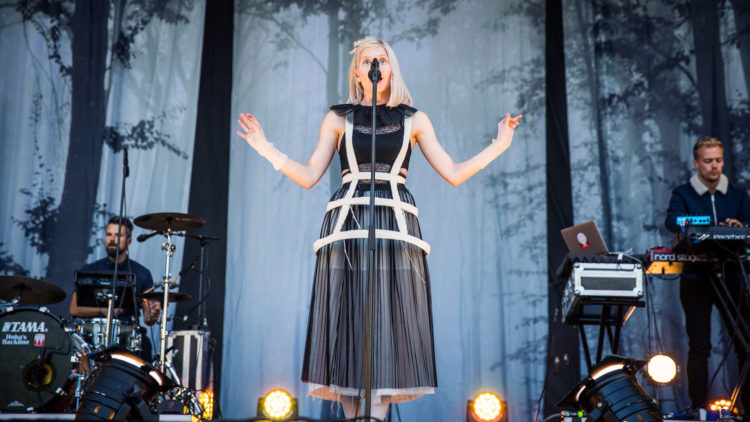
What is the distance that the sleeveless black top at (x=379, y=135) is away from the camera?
3.05 m

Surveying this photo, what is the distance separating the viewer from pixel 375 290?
2912 mm

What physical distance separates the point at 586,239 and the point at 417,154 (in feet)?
5.46

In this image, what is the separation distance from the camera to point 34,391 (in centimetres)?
448

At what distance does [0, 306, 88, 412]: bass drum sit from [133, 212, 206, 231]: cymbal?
0.80 m

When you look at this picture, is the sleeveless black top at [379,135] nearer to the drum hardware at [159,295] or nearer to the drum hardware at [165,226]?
the drum hardware at [165,226]

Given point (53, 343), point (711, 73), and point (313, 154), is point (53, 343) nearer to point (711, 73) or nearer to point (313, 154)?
point (313, 154)

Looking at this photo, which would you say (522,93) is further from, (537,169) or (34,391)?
(34,391)

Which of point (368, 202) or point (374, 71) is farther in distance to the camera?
point (368, 202)

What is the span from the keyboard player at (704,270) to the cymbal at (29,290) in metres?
3.77

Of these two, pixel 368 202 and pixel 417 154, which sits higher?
pixel 417 154

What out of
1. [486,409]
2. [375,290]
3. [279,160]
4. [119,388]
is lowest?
[486,409]

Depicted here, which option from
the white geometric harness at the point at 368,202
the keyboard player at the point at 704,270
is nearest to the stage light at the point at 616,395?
the white geometric harness at the point at 368,202

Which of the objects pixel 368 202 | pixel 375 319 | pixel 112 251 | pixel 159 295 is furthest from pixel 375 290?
pixel 112 251

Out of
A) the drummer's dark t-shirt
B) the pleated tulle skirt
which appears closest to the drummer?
the drummer's dark t-shirt
